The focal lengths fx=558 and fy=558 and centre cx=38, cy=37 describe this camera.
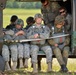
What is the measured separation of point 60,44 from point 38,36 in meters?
0.63

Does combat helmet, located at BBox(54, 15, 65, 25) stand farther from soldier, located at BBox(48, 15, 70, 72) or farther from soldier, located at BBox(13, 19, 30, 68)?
soldier, located at BBox(13, 19, 30, 68)

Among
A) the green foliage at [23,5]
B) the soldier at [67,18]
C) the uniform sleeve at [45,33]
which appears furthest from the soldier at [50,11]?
the green foliage at [23,5]

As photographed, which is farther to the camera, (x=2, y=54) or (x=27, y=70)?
(x=27, y=70)

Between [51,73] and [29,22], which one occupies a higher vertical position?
[29,22]

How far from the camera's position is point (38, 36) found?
13680 millimetres

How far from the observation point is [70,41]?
45.8 ft

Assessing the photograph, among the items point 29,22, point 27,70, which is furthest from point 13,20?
point 27,70

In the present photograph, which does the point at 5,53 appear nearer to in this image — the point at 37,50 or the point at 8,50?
the point at 8,50

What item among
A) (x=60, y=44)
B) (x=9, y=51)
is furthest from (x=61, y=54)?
(x=9, y=51)

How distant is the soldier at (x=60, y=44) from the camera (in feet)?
45.2

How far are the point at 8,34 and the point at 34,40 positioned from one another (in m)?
0.66

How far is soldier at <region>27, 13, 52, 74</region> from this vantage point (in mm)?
13602

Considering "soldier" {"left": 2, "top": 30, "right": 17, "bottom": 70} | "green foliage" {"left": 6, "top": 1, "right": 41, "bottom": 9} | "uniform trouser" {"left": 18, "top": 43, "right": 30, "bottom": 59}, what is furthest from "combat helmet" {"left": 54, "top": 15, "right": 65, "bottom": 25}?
"green foliage" {"left": 6, "top": 1, "right": 41, "bottom": 9}

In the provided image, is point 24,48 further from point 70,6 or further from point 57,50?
point 70,6
